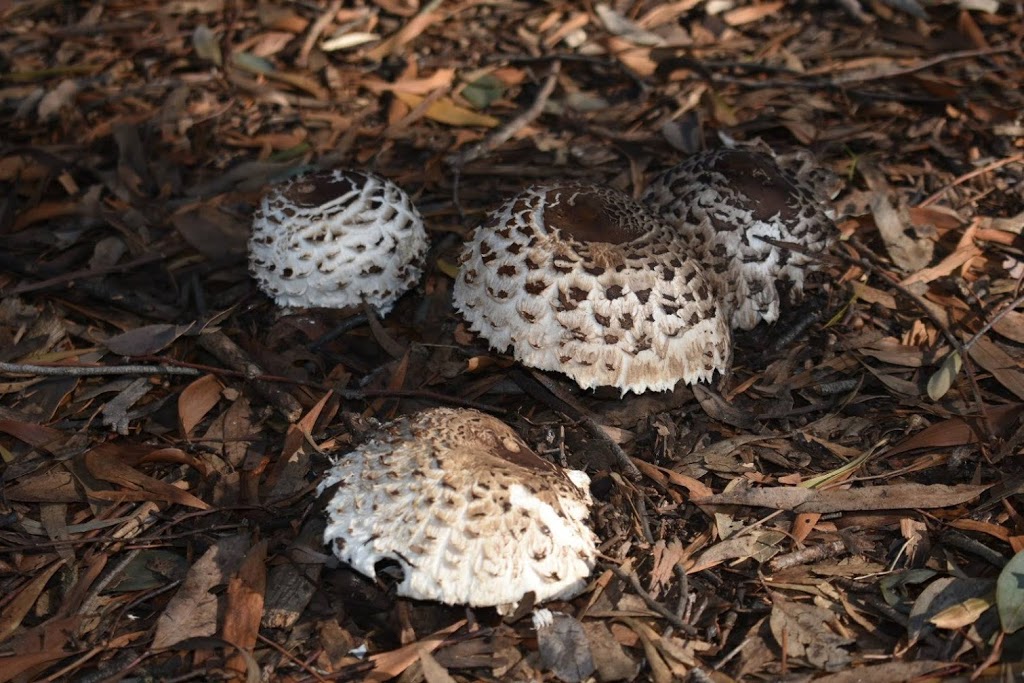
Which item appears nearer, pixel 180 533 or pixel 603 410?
pixel 180 533

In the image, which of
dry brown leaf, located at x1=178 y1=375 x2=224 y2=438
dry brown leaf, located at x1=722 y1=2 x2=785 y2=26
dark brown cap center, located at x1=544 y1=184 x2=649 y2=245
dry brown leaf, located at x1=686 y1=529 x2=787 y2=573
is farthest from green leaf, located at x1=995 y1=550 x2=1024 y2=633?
dry brown leaf, located at x1=722 y1=2 x2=785 y2=26

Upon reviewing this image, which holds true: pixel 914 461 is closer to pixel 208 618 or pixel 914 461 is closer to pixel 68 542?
pixel 208 618

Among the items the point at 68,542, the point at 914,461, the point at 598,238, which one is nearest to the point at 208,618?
the point at 68,542

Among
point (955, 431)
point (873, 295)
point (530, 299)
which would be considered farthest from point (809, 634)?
point (873, 295)

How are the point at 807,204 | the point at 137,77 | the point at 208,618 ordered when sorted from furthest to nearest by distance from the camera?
the point at 137,77
the point at 807,204
the point at 208,618

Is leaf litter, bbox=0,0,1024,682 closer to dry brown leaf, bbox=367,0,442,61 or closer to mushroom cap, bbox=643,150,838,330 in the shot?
dry brown leaf, bbox=367,0,442,61

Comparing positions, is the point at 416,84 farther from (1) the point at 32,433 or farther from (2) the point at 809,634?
(2) the point at 809,634

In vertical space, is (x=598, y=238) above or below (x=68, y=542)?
above

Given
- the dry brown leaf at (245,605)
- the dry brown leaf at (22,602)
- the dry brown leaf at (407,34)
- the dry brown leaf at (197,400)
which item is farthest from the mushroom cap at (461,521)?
the dry brown leaf at (407,34)
